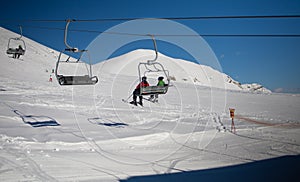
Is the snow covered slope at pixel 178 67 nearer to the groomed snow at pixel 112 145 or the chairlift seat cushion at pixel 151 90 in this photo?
the groomed snow at pixel 112 145

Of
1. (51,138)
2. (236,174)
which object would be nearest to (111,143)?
(51,138)

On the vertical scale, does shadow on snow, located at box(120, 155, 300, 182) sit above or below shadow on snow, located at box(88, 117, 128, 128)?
below

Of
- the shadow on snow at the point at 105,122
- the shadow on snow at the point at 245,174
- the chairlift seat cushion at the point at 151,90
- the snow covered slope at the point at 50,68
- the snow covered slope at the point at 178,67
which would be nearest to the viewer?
the shadow on snow at the point at 245,174

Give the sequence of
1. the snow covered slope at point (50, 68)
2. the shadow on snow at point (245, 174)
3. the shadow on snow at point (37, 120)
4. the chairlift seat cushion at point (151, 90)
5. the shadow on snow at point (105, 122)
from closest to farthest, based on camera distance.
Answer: the shadow on snow at point (245, 174), the chairlift seat cushion at point (151, 90), the shadow on snow at point (37, 120), the shadow on snow at point (105, 122), the snow covered slope at point (50, 68)

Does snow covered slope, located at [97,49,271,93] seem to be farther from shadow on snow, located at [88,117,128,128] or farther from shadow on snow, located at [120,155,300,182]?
shadow on snow, located at [120,155,300,182]

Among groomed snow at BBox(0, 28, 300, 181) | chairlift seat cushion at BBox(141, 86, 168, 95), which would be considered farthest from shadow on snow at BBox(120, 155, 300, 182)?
chairlift seat cushion at BBox(141, 86, 168, 95)

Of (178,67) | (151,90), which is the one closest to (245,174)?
(151,90)

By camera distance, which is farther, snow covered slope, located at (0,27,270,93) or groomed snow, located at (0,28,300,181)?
snow covered slope, located at (0,27,270,93)

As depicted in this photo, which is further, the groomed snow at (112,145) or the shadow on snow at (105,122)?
the shadow on snow at (105,122)

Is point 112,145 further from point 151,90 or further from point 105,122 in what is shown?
point 105,122

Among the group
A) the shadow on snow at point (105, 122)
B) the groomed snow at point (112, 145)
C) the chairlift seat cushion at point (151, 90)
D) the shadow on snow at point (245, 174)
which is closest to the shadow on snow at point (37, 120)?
the groomed snow at point (112, 145)

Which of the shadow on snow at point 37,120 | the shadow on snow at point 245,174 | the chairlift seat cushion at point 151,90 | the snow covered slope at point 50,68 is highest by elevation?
the snow covered slope at point 50,68

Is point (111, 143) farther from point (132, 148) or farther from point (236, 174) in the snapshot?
point (236, 174)

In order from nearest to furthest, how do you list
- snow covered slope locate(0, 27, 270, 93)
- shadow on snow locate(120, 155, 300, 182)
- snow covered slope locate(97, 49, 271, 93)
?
shadow on snow locate(120, 155, 300, 182)
snow covered slope locate(0, 27, 270, 93)
snow covered slope locate(97, 49, 271, 93)
